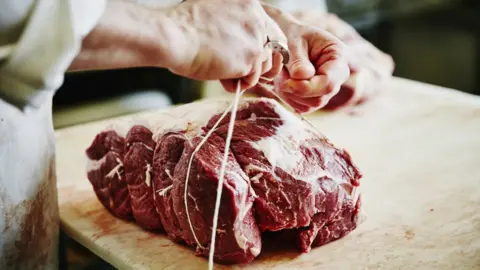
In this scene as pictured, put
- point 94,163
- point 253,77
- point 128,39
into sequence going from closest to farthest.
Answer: point 128,39
point 253,77
point 94,163

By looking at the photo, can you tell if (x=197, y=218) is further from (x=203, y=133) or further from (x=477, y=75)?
(x=477, y=75)

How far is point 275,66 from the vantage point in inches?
48.7

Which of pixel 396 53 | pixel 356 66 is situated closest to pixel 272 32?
pixel 356 66

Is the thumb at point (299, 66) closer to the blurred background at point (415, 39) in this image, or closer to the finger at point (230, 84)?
the finger at point (230, 84)

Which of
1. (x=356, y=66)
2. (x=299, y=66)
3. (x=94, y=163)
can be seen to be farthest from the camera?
(x=356, y=66)

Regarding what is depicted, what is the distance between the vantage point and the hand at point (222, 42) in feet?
3.59

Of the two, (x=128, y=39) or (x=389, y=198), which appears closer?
(x=128, y=39)

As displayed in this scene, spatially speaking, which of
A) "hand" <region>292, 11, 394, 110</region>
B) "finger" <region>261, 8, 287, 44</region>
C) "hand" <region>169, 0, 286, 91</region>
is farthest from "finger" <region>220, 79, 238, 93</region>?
"hand" <region>292, 11, 394, 110</region>

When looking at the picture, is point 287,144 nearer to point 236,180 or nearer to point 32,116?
point 236,180

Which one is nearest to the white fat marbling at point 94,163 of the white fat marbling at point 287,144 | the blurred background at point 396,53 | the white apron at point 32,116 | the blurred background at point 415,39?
the white apron at point 32,116

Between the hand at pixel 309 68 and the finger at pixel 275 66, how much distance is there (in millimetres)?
98

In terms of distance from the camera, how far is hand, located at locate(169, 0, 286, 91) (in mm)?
1095

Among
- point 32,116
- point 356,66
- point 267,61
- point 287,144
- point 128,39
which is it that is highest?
point 128,39

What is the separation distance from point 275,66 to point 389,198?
1.76ft
